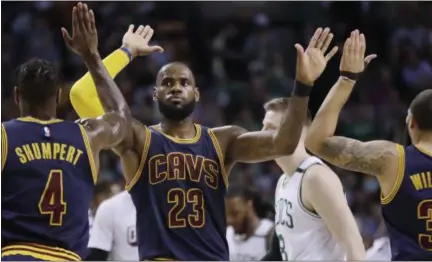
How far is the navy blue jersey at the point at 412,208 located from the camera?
16.9ft

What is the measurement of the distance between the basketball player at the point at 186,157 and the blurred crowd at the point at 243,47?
577 centimetres

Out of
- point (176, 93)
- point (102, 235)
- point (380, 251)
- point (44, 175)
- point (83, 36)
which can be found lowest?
point (380, 251)

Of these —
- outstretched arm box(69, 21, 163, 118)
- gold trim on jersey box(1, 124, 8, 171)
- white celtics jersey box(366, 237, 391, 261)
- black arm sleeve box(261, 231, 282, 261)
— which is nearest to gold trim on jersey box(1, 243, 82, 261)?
gold trim on jersey box(1, 124, 8, 171)

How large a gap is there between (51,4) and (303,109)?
8265 mm

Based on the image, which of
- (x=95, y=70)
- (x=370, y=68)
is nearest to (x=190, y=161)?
(x=95, y=70)

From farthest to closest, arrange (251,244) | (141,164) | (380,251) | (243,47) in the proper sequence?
1. (243,47)
2. (380,251)
3. (251,244)
4. (141,164)

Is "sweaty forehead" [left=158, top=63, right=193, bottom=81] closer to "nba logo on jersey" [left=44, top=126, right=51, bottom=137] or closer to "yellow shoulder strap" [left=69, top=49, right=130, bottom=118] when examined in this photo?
"yellow shoulder strap" [left=69, top=49, right=130, bottom=118]

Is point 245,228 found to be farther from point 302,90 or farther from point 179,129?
point 302,90

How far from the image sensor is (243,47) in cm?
1302

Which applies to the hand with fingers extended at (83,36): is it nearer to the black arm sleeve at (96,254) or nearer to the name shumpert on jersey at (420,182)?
the name shumpert on jersey at (420,182)

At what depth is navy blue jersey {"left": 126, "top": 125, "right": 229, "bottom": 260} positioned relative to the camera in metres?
5.55

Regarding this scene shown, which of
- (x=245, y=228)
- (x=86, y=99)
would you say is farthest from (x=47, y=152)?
(x=245, y=228)

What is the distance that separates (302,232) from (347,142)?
43.4 inches

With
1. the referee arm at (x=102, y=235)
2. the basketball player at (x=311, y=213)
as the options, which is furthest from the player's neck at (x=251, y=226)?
the basketball player at (x=311, y=213)
